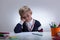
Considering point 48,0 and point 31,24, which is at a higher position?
point 48,0

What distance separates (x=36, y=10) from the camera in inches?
79.7

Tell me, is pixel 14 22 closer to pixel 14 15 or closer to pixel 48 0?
pixel 14 15

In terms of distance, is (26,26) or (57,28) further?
(26,26)

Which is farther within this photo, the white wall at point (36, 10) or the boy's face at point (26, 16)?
the white wall at point (36, 10)

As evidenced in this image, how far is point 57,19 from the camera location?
201cm

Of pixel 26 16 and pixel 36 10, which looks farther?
pixel 36 10

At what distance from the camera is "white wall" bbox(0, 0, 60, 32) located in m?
2.02

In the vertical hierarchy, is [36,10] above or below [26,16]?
above

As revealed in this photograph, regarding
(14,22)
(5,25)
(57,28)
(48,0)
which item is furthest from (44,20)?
(57,28)

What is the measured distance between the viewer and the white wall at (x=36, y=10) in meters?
2.02

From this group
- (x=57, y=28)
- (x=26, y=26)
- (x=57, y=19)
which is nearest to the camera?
(x=57, y=28)

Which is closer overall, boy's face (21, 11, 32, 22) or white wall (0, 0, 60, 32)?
boy's face (21, 11, 32, 22)

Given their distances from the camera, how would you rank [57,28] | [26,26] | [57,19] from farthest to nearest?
[57,19], [26,26], [57,28]

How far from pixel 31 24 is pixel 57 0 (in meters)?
0.69
